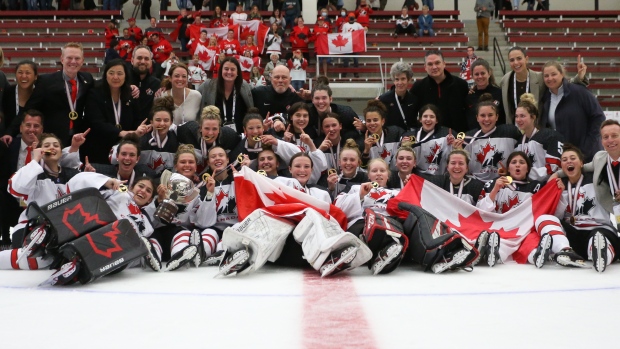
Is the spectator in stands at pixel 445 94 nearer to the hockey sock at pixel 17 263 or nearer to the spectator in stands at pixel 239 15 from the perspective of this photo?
the hockey sock at pixel 17 263

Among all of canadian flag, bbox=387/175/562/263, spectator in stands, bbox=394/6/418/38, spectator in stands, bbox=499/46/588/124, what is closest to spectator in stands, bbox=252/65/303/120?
canadian flag, bbox=387/175/562/263

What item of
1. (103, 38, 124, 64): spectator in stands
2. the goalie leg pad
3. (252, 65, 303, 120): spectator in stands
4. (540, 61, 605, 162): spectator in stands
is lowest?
the goalie leg pad

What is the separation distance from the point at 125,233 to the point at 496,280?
2214 millimetres

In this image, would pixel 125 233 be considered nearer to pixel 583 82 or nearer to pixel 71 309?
pixel 71 309

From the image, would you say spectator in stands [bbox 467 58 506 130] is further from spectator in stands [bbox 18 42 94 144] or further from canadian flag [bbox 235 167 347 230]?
spectator in stands [bbox 18 42 94 144]

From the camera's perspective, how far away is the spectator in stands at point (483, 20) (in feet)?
53.7

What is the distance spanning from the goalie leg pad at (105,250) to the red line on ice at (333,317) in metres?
1.06

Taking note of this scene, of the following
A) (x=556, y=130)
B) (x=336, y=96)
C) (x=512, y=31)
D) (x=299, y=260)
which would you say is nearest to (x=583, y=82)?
(x=556, y=130)

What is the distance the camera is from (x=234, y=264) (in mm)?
4387

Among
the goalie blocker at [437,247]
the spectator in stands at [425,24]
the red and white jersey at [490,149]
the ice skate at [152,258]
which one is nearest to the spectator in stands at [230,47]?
the spectator in stands at [425,24]

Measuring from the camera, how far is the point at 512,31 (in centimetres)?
1716

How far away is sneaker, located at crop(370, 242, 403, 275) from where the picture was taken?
14.6 ft

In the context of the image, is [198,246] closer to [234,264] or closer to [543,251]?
[234,264]

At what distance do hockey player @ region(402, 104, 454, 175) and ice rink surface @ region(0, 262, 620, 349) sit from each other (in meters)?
1.68
